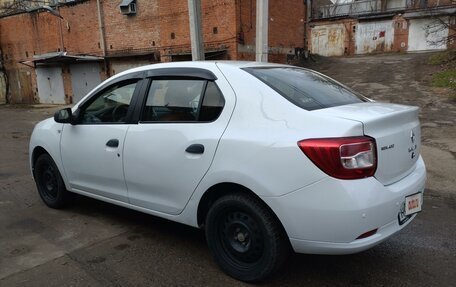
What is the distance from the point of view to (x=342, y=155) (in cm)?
252

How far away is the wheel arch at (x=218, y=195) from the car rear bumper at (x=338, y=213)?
0.33 feet

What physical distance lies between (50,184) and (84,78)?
1840cm

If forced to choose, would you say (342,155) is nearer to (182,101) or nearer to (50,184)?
(182,101)

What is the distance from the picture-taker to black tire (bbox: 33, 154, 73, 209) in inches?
184

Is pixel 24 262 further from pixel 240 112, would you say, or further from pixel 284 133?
pixel 284 133

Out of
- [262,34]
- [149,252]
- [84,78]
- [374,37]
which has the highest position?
[374,37]

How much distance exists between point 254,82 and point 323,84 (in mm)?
826

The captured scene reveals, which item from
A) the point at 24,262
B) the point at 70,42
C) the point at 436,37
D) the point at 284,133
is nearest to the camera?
the point at 284,133

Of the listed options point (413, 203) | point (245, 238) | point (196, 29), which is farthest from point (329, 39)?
point (245, 238)

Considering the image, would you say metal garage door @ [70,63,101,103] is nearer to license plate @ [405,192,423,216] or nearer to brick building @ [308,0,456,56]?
brick building @ [308,0,456,56]

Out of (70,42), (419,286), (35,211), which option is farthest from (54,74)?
(419,286)

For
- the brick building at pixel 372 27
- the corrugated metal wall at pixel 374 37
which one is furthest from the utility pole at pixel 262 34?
the corrugated metal wall at pixel 374 37

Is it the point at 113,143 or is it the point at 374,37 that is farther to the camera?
the point at 374,37

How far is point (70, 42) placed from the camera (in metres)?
22.0
